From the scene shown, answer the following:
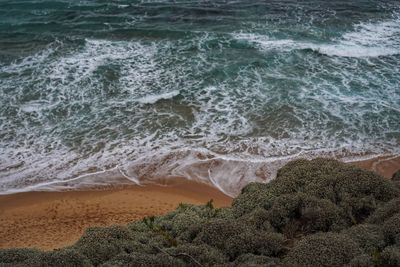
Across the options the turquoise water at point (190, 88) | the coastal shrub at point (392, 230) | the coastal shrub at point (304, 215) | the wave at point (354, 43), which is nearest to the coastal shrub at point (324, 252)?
the coastal shrub at point (392, 230)

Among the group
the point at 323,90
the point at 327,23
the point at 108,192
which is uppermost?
the point at 327,23

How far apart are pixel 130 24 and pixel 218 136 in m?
12.1

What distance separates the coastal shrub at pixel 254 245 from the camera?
8.05 meters

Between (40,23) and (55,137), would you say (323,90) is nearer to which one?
(55,137)

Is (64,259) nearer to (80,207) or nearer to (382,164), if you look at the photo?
(80,207)

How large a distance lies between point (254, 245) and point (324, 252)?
3.86 ft

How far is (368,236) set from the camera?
310 inches

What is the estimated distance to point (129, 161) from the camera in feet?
52.7

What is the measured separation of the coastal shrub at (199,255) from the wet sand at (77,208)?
5.80 m

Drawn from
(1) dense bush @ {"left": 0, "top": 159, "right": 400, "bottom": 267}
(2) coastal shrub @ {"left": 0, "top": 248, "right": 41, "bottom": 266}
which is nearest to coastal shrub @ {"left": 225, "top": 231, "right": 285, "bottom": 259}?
(1) dense bush @ {"left": 0, "top": 159, "right": 400, "bottom": 267}

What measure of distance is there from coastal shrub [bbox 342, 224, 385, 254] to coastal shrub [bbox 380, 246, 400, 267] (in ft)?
1.11

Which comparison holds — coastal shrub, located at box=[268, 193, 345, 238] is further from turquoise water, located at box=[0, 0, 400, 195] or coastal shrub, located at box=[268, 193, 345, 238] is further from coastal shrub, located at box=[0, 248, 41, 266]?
turquoise water, located at box=[0, 0, 400, 195]

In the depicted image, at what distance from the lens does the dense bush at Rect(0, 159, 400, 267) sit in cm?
750

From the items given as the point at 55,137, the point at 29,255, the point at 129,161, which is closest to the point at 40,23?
the point at 55,137
